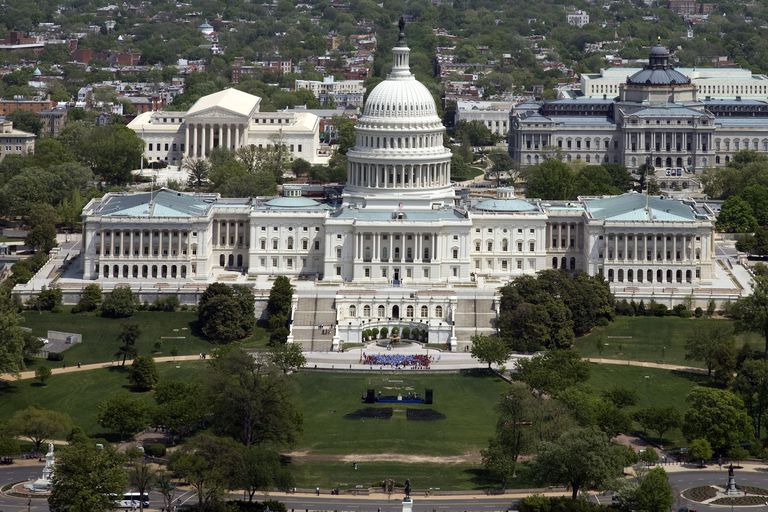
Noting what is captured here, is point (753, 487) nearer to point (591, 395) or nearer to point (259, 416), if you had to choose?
point (591, 395)

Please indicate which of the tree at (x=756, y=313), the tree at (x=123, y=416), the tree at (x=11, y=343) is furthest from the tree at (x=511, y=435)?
the tree at (x=11, y=343)

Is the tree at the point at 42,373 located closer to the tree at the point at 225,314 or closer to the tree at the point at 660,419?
the tree at the point at 225,314

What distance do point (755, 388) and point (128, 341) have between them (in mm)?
44265

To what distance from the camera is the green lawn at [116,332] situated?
15775 centimetres

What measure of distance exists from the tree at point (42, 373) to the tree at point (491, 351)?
2887cm

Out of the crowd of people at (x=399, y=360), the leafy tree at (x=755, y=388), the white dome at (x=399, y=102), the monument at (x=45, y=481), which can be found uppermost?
the white dome at (x=399, y=102)

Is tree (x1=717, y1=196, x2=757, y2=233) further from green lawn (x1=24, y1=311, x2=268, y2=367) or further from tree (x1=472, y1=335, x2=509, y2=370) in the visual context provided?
green lawn (x1=24, y1=311, x2=268, y2=367)

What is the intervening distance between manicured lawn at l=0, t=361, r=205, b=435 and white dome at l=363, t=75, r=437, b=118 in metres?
41.6

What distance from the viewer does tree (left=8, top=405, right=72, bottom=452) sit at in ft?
433

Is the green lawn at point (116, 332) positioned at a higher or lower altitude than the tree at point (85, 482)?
higher

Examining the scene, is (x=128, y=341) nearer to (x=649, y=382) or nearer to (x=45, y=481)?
(x=45, y=481)

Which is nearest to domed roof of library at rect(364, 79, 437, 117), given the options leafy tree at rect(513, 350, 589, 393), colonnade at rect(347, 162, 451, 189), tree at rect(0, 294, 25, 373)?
colonnade at rect(347, 162, 451, 189)

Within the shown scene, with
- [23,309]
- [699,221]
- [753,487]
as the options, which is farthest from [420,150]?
[753,487]

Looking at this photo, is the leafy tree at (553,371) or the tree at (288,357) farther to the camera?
the tree at (288,357)
